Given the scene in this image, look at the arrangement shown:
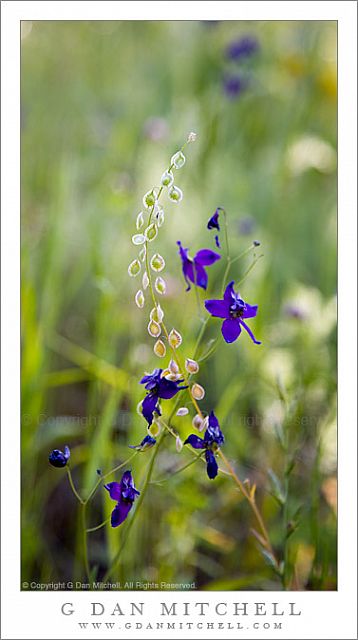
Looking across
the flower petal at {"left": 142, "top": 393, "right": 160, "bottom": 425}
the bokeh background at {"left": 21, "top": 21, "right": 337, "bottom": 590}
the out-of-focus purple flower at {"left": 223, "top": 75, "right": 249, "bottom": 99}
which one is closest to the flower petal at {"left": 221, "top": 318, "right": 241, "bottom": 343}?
the flower petal at {"left": 142, "top": 393, "right": 160, "bottom": 425}

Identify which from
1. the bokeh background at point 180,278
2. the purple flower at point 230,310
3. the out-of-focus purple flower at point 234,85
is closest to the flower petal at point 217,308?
the purple flower at point 230,310

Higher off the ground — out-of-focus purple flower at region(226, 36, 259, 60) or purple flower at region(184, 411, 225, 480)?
out-of-focus purple flower at region(226, 36, 259, 60)

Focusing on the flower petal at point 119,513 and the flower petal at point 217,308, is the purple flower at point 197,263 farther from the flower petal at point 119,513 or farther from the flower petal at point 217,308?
the flower petal at point 119,513

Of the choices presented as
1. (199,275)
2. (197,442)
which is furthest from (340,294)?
(197,442)

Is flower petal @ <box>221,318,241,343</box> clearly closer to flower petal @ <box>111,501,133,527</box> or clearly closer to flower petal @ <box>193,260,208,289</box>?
flower petal @ <box>193,260,208,289</box>

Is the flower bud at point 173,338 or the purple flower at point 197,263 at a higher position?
the purple flower at point 197,263

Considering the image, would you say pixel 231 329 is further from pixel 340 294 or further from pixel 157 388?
pixel 340 294
